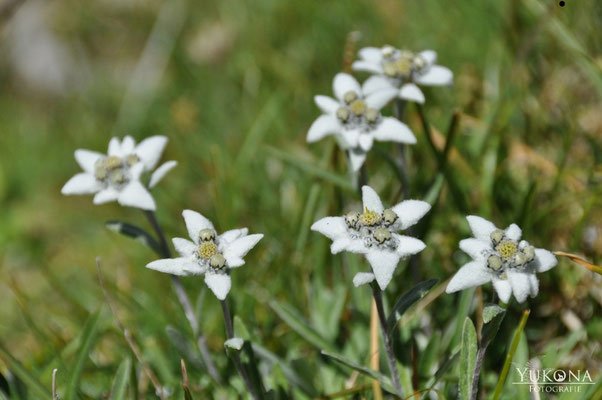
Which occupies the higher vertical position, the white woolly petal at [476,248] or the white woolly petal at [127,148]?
the white woolly petal at [127,148]

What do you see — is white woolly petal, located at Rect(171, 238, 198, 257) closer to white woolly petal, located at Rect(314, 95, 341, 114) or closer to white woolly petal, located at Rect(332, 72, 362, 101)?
white woolly petal, located at Rect(314, 95, 341, 114)

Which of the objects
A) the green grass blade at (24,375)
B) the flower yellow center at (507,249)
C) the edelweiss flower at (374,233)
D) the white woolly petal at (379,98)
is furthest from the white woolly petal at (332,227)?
the green grass blade at (24,375)

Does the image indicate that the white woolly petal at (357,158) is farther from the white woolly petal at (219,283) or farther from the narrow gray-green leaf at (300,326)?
the white woolly petal at (219,283)

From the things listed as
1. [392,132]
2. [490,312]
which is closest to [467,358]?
[490,312]

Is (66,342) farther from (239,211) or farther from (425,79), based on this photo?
(425,79)

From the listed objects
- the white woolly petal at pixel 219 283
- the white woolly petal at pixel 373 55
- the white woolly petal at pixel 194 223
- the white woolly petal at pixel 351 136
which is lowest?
the white woolly petal at pixel 219 283

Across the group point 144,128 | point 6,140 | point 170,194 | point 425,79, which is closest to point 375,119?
point 425,79

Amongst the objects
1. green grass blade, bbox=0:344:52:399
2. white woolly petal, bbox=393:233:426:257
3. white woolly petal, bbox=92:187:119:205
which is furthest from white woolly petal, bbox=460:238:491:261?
green grass blade, bbox=0:344:52:399

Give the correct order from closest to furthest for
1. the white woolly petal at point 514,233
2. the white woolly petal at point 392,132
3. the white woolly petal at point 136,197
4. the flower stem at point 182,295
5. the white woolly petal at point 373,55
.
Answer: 1. the white woolly petal at point 514,233
2. the white woolly petal at point 136,197
3. the white woolly petal at point 392,132
4. the flower stem at point 182,295
5. the white woolly petal at point 373,55
